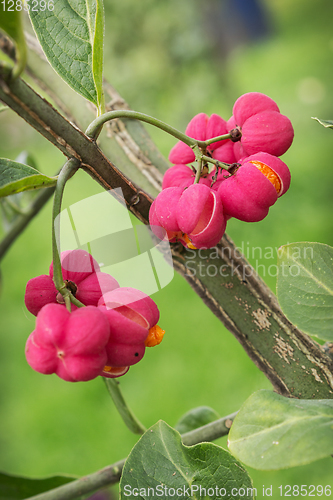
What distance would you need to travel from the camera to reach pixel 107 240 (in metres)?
0.43

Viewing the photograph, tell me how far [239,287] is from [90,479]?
0.28 metres

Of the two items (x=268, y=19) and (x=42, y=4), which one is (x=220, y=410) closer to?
(x=42, y=4)

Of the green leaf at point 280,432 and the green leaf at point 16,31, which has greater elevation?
the green leaf at point 16,31

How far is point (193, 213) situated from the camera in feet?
1.12

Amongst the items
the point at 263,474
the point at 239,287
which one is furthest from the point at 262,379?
the point at 263,474

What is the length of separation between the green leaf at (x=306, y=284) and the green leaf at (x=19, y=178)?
0.66 feet

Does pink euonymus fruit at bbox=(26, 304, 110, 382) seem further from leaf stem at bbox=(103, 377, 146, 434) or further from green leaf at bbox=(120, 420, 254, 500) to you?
leaf stem at bbox=(103, 377, 146, 434)

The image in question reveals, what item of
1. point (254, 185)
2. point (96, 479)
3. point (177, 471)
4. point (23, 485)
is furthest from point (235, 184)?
point (23, 485)

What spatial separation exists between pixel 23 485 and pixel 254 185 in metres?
0.49

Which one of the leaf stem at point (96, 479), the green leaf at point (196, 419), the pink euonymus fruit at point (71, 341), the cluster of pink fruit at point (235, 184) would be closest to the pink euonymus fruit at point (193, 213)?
the cluster of pink fruit at point (235, 184)

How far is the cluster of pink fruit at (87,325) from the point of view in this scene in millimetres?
288

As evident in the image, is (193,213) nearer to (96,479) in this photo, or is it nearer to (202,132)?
(202,132)

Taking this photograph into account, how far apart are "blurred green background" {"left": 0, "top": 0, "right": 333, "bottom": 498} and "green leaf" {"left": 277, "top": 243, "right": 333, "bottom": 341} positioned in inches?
7.7

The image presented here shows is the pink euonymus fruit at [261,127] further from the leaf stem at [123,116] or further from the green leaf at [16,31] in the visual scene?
the green leaf at [16,31]
